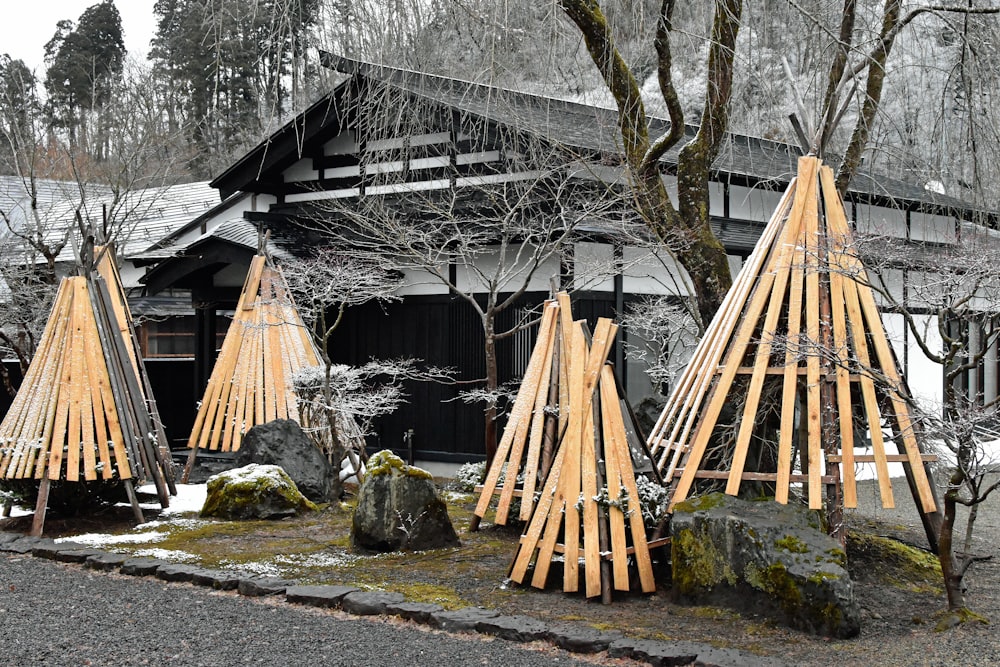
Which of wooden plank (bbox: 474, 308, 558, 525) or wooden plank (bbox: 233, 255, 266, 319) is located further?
wooden plank (bbox: 233, 255, 266, 319)

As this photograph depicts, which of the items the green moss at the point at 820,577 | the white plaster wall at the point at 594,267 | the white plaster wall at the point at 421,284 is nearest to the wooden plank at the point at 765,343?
the green moss at the point at 820,577

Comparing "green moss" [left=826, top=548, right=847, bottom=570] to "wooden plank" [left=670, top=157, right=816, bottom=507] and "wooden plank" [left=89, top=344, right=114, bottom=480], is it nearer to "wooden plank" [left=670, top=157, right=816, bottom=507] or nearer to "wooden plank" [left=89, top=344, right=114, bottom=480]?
"wooden plank" [left=670, top=157, right=816, bottom=507]

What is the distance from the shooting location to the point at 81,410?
8.43 m

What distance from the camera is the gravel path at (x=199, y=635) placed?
483 cm

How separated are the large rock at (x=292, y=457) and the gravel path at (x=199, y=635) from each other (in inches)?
135

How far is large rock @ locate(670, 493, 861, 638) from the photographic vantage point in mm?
5066

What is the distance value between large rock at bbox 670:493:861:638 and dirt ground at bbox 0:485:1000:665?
4.1 inches

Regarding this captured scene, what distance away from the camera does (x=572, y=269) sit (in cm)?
1052

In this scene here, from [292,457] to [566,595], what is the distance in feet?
15.5

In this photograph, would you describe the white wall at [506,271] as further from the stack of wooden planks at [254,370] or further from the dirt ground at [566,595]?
the dirt ground at [566,595]

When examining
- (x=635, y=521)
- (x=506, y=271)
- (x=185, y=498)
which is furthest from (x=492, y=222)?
(x=635, y=521)

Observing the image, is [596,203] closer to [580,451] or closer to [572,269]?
[572,269]

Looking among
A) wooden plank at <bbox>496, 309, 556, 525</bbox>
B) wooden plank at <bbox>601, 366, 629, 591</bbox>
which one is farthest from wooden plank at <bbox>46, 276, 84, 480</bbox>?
wooden plank at <bbox>601, 366, 629, 591</bbox>

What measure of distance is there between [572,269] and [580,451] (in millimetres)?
4802
